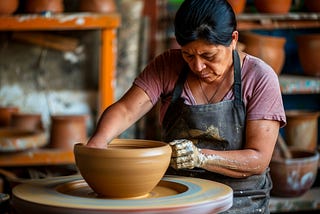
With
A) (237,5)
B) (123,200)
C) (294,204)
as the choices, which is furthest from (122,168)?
(237,5)

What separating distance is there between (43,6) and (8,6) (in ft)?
0.80

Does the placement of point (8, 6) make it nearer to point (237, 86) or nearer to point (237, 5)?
point (237, 5)

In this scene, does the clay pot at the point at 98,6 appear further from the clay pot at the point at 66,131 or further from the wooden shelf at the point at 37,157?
the wooden shelf at the point at 37,157

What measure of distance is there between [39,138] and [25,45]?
115cm

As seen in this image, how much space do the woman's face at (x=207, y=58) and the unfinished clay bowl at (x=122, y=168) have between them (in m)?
0.43

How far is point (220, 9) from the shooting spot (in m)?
3.01

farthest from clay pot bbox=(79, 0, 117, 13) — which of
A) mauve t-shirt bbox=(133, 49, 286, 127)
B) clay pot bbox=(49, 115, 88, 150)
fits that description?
mauve t-shirt bbox=(133, 49, 286, 127)

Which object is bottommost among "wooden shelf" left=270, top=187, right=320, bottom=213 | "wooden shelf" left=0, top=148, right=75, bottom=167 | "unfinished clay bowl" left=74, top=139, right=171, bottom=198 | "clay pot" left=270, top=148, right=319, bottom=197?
"wooden shelf" left=270, top=187, right=320, bottom=213

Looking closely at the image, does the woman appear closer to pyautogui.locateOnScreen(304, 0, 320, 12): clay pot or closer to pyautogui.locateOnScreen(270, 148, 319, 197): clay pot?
pyautogui.locateOnScreen(270, 148, 319, 197): clay pot

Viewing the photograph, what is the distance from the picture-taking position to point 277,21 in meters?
5.83

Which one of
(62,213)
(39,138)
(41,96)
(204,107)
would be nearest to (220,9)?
(204,107)

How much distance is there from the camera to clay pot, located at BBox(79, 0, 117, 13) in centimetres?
536

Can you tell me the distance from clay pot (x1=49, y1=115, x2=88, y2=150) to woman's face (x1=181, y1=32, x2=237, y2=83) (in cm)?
222

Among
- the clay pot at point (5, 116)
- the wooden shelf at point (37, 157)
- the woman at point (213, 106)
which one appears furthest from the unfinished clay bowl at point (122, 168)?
the clay pot at point (5, 116)
